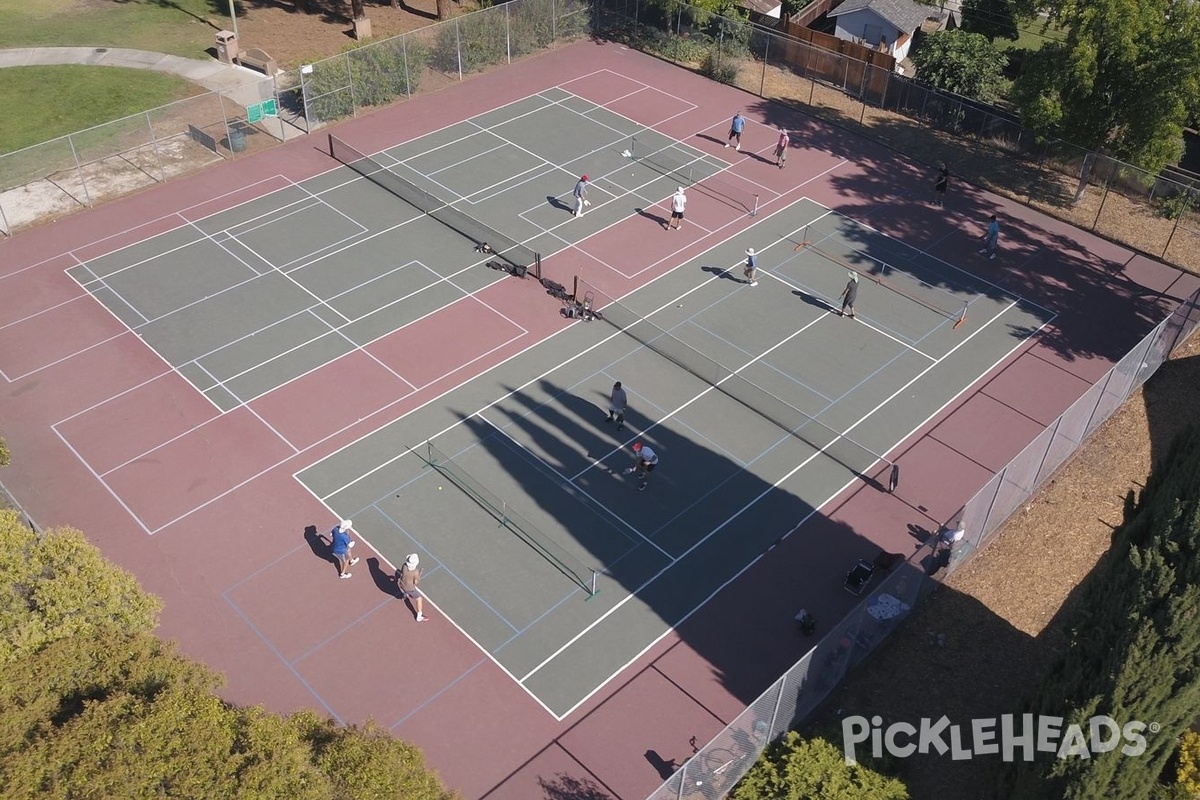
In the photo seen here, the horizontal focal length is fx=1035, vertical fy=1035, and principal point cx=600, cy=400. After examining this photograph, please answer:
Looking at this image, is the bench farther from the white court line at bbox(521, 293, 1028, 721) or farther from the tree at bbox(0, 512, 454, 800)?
the tree at bbox(0, 512, 454, 800)

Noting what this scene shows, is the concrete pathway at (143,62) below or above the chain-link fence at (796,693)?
above

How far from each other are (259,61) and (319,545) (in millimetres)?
29465

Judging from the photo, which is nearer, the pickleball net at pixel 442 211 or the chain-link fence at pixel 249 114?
the pickleball net at pixel 442 211

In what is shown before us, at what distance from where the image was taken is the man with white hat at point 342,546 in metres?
23.2

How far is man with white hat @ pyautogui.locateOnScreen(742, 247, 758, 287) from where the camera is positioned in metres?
33.7

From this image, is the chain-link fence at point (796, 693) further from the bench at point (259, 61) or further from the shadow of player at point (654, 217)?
the bench at point (259, 61)

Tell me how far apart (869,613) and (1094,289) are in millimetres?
19012

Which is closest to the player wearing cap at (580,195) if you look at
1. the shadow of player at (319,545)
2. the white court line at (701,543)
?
the white court line at (701,543)

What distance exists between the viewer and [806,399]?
2975cm

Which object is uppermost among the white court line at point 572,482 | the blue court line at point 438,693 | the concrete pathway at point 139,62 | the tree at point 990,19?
the tree at point 990,19

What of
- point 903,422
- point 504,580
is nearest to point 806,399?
point 903,422

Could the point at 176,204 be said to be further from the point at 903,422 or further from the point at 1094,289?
the point at 1094,289

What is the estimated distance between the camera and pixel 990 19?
5450cm

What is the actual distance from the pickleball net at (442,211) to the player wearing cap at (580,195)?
9.65ft
